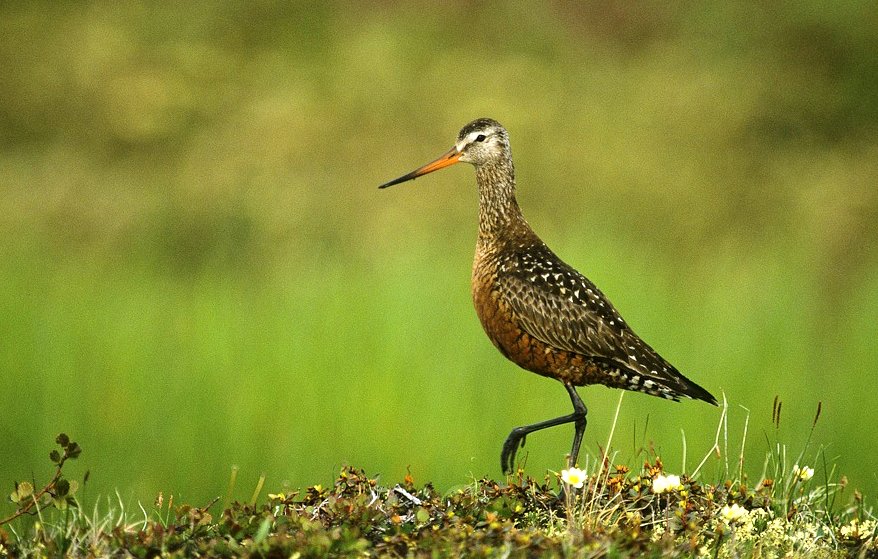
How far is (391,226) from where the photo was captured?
464 inches

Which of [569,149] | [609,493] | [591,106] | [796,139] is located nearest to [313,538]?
[609,493]

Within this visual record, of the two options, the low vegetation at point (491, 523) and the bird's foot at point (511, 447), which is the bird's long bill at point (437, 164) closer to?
the bird's foot at point (511, 447)

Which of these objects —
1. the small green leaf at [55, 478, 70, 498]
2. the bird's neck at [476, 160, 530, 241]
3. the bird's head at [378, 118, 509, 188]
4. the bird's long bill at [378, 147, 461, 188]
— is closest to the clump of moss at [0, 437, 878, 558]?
the small green leaf at [55, 478, 70, 498]

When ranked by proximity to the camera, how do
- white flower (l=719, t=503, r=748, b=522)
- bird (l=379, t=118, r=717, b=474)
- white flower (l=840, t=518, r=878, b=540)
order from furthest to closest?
bird (l=379, t=118, r=717, b=474), white flower (l=840, t=518, r=878, b=540), white flower (l=719, t=503, r=748, b=522)

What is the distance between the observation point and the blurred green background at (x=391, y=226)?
6.51m

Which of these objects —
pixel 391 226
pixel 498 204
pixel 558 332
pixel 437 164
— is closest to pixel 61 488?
pixel 558 332

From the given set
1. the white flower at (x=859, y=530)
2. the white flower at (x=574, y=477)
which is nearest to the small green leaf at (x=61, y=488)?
the white flower at (x=574, y=477)

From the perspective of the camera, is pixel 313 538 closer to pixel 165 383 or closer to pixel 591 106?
pixel 165 383

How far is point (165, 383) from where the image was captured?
652cm

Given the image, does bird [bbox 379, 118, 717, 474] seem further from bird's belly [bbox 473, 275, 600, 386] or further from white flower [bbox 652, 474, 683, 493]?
white flower [bbox 652, 474, 683, 493]

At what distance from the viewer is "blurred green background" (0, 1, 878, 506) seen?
6508 millimetres

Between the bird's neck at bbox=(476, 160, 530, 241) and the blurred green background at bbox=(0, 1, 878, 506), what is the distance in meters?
1.01

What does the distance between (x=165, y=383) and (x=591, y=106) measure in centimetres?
870

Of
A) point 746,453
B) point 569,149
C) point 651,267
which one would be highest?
point 569,149
